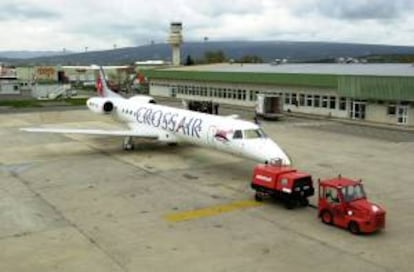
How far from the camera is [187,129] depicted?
2770 cm

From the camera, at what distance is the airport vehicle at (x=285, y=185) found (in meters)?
18.9

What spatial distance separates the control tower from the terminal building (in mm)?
40777

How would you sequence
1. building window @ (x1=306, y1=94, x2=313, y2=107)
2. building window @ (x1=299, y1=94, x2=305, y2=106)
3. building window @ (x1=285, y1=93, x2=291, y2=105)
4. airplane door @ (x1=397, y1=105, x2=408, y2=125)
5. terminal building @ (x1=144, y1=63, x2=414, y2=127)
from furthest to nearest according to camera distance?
building window @ (x1=285, y1=93, x2=291, y2=105), building window @ (x1=299, y1=94, x2=305, y2=106), building window @ (x1=306, y1=94, x2=313, y2=107), terminal building @ (x1=144, y1=63, x2=414, y2=127), airplane door @ (x1=397, y1=105, x2=408, y2=125)

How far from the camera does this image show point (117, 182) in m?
23.5

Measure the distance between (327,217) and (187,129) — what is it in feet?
38.6

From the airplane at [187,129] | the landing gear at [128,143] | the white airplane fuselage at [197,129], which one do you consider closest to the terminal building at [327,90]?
the airplane at [187,129]

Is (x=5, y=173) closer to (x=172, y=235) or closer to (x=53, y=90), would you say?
(x=172, y=235)

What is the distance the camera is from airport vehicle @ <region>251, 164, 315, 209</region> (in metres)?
18.9

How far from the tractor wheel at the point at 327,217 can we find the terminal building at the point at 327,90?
27.3 m

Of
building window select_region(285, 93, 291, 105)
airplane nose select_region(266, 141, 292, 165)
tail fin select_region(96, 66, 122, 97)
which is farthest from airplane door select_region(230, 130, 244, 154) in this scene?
building window select_region(285, 93, 291, 105)

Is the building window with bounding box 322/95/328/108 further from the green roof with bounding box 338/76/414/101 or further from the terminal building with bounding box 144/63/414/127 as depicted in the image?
the green roof with bounding box 338/76/414/101

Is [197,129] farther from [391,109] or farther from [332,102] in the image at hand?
[332,102]

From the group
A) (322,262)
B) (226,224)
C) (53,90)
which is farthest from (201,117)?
(53,90)

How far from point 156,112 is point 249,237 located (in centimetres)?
1672
